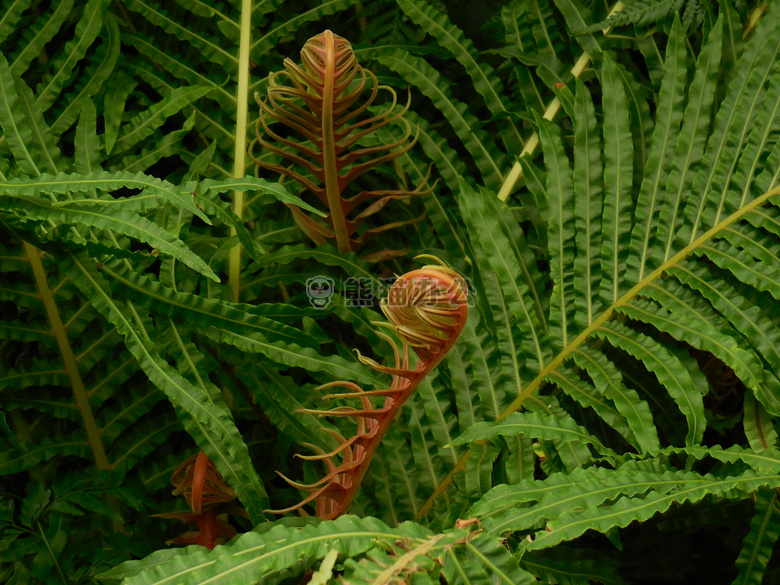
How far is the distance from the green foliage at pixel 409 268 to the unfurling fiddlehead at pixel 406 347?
0.05 meters

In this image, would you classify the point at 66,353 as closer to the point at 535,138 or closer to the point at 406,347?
the point at 406,347

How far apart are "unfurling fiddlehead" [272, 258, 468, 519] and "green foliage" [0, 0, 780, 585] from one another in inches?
1.9

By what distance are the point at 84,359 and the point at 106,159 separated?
0.83 ft

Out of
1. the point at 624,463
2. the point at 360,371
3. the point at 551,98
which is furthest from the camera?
the point at 551,98

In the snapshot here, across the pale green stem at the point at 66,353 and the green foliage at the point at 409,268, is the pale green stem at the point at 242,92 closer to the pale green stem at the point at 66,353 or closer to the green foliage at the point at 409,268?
the green foliage at the point at 409,268

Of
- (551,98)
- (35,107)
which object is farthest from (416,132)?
(35,107)

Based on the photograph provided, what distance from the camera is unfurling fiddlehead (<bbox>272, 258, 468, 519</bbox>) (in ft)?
2.11

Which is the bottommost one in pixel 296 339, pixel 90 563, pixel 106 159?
pixel 90 563

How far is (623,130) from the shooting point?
82 centimetres

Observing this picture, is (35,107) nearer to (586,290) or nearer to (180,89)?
(180,89)
